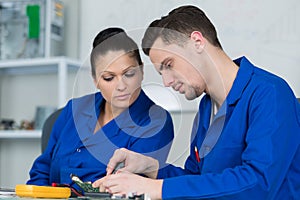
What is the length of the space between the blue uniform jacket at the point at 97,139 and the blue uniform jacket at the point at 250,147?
17cm

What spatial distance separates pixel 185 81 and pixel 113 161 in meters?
0.27

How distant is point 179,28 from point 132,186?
0.42m

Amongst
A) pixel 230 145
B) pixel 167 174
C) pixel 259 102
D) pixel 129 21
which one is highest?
pixel 129 21

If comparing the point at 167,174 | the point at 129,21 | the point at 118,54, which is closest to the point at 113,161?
the point at 167,174

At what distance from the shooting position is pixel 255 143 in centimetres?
117

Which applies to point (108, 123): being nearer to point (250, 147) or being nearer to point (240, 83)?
point (240, 83)

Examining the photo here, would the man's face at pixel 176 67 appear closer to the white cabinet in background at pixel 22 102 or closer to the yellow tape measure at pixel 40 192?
the yellow tape measure at pixel 40 192

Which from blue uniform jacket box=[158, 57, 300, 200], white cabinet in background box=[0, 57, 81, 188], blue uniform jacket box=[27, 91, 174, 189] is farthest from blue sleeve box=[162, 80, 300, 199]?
white cabinet in background box=[0, 57, 81, 188]

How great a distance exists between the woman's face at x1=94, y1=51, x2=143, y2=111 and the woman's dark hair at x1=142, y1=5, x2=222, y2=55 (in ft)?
0.40

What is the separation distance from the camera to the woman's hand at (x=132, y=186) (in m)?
1.10

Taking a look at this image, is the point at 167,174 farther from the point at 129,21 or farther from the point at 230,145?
the point at 129,21

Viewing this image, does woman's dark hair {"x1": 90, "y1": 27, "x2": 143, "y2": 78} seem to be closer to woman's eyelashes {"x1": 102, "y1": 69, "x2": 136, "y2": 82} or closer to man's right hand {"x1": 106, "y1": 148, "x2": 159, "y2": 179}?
woman's eyelashes {"x1": 102, "y1": 69, "x2": 136, "y2": 82}

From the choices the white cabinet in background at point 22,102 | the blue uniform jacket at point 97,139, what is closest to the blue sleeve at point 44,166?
the blue uniform jacket at point 97,139

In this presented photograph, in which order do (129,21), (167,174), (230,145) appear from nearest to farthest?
(230,145)
(167,174)
(129,21)
